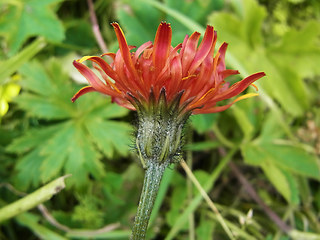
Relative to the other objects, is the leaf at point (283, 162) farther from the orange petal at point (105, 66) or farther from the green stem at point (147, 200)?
the orange petal at point (105, 66)

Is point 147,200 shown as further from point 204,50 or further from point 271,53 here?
point 271,53

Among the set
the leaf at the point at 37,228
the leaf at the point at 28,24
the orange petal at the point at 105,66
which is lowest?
the leaf at the point at 37,228

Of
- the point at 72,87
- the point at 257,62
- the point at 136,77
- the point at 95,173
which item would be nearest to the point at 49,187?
the point at 95,173

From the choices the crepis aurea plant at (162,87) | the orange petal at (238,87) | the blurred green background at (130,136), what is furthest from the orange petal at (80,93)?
the blurred green background at (130,136)

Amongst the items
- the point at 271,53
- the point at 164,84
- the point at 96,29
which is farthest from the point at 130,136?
the point at 271,53

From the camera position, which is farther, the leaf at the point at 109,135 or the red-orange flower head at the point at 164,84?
the leaf at the point at 109,135

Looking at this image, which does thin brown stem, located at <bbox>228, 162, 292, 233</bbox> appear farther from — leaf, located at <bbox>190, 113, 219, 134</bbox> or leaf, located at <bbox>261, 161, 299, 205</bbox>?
leaf, located at <bbox>190, 113, 219, 134</bbox>

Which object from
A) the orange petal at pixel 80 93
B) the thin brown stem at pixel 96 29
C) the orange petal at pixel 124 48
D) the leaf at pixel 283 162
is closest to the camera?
the orange petal at pixel 124 48
